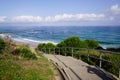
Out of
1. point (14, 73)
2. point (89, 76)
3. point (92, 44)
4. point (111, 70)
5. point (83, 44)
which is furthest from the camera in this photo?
point (92, 44)

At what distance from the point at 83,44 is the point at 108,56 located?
576 inches

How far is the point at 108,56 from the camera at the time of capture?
15.0 m

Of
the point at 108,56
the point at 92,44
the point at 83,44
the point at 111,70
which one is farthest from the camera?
the point at 92,44

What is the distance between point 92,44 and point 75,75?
22.2 metres

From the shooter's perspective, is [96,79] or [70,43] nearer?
[96,79]

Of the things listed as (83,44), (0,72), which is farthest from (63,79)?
(83,44)

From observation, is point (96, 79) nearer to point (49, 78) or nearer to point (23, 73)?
point (49, 78)

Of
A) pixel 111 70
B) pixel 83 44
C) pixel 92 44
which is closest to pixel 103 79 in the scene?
pixel 111 70

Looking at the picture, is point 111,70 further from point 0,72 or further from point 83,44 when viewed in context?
point 83,44

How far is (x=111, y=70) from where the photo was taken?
12.3m

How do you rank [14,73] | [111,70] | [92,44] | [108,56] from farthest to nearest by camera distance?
[92,44], [108,56], [111,70], [14,73]

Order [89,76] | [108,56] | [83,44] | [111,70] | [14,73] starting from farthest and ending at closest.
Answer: [83,44] → [108,56] → [111,70] → [14,73] → [89,76]

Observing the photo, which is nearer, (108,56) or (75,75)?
(75,75)

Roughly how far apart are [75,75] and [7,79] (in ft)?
9.03
